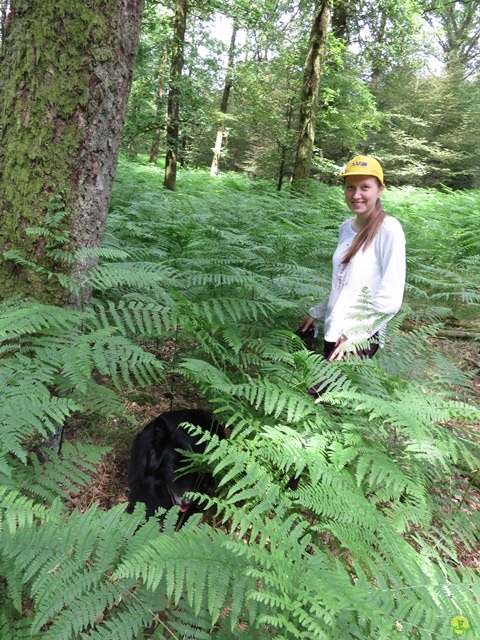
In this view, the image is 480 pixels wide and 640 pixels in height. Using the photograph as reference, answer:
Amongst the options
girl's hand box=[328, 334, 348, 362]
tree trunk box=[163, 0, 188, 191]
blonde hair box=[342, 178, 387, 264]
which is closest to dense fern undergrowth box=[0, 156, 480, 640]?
girl's hand box=[328, 334, 348, 362]

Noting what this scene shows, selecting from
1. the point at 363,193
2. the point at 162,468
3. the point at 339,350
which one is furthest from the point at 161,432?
the point at 363,193

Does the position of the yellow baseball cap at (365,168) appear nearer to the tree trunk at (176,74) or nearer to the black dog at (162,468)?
the black dog at (162,468)

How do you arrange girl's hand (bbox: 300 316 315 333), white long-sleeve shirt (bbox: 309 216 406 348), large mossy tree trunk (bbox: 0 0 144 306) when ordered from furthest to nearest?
1. girl's hand (bbox: 300 316 315 333)
2. white long-sleeve shirt (bbox: 309 216 406 348)
3. large mossy tree trunk (bbox: 0 0 144 306)

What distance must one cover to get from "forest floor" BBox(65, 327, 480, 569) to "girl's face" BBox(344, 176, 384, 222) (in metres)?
1.43

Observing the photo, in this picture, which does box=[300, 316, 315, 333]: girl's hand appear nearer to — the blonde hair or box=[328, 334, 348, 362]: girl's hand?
box=[328, 334, 348, 362]: girl's hand

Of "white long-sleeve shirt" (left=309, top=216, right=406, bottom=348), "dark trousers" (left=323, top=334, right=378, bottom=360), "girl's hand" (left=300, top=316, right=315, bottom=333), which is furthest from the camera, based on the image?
"girl's hand" (left=300, top=316, right=315, bottom=333)

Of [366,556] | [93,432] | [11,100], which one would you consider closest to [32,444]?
[93,432]

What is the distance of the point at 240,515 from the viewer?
1289mm

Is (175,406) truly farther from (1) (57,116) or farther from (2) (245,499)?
(1) (57,116)

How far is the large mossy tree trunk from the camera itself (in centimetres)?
186

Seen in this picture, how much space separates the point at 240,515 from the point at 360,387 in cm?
98

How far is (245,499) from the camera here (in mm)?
1897

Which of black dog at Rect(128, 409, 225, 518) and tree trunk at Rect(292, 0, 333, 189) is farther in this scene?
tree trunk at Rect(292, 0, 333, 189)

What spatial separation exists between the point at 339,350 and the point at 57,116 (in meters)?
1.96
